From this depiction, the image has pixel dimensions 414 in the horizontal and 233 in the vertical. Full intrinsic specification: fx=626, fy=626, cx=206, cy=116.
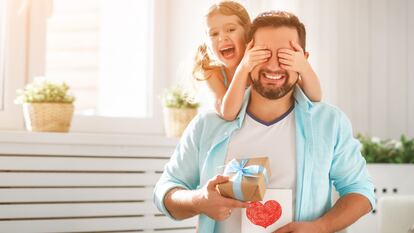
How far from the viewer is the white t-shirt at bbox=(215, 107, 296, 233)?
4.10 ft

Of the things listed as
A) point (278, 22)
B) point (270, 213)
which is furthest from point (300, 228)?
point (278, 22)

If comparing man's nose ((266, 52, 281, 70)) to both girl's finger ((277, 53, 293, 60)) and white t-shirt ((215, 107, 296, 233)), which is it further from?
white t-shirt ((215, 107, 296, 233))

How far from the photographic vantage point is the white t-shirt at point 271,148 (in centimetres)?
125

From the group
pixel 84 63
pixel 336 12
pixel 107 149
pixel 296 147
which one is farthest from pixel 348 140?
pixel 84 63

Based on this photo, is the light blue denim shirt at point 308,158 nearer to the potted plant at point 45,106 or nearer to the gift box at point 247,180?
the gift box at point 247,180

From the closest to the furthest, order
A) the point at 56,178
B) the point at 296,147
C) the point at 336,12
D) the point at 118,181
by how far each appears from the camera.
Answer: the point at 296,147 < the point at 56,178 < the point at 118,181 < the point at 336,12

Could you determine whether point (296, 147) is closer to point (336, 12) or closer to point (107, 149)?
point (107, 149)

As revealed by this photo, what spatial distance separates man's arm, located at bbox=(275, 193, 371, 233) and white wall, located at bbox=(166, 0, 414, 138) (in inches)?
64.8

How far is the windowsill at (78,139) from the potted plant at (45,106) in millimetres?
72

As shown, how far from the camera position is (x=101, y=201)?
252 centimetres

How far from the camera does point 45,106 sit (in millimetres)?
2436

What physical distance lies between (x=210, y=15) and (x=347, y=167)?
25.8 inches

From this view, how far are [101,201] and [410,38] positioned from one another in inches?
65.8

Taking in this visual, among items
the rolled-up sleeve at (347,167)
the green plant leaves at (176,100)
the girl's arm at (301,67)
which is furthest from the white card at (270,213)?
the green plant leaves at (176,100)
